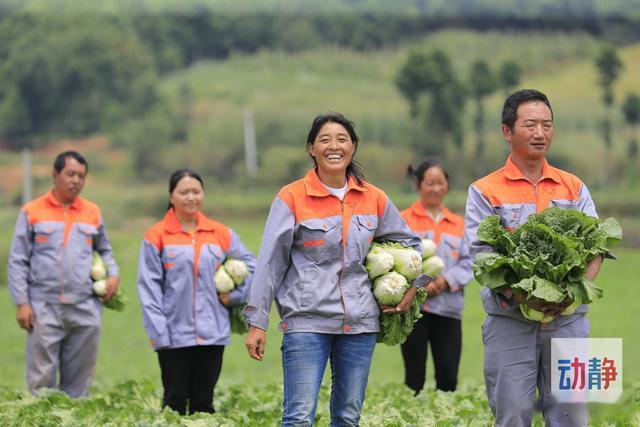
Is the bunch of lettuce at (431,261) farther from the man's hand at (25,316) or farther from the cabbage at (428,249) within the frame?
the man's hand at (25,316)

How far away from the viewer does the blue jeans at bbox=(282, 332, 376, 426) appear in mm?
5672

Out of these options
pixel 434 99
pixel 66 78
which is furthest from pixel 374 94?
pixel 66 78

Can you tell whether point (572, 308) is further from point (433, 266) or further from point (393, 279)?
point (433, 266)

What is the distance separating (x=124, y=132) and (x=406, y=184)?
397 inches

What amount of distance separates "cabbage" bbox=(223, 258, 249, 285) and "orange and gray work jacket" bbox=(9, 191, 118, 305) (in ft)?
5.24

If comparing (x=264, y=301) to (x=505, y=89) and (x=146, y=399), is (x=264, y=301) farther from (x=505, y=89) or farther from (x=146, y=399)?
(x=505, y=89)

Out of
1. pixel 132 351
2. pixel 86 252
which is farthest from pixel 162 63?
pixel 86 252

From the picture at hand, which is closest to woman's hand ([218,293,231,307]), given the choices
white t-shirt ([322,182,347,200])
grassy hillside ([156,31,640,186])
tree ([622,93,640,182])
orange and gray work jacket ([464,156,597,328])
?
white t-shirt ([322,182,347,200])

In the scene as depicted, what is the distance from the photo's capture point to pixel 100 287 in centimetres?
934

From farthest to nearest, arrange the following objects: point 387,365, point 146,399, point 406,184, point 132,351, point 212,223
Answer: point 406,184 < point 132,351 < point 387,365 < point 146,399 < point 212,223

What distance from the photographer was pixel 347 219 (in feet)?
19.2

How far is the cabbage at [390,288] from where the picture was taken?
584 cm

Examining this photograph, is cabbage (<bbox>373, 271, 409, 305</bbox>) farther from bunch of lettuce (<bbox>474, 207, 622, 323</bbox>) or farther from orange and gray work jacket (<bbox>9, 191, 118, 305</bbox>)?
orange and gray work jacket (<bbox>9, 191, 118, 305</bbox>)

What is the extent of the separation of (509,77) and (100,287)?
2257 cm
